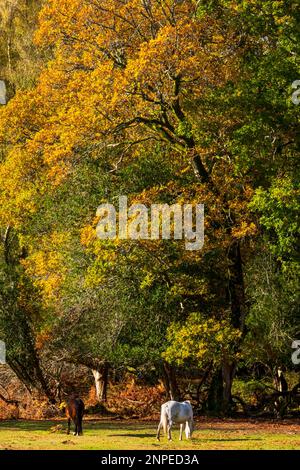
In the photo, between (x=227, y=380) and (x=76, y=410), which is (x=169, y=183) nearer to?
(x=227, y=380)

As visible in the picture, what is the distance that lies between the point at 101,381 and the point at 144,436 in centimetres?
1760

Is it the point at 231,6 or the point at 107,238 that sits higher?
the point at 231,6

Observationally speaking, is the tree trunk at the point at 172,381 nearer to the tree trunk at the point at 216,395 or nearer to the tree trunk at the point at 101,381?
the tree trunk at the point at 216,395

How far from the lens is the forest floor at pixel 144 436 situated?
24359mm

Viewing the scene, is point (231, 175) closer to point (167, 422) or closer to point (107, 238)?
point (107, 238)

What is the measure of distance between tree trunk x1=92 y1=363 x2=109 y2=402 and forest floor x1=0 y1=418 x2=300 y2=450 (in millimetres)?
6733

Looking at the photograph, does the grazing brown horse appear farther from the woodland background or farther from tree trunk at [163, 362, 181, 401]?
tree trunk at [163, 362, 181, 401]

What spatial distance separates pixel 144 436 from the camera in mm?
28078

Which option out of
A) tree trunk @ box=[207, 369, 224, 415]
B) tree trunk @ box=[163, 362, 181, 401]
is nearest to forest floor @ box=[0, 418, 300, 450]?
tree trunk @ box=[207, 369, 224, 415]

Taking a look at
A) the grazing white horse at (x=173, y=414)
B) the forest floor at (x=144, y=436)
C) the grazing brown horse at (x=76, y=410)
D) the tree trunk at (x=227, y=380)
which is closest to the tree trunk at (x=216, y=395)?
the tree trunk at (x=227, y=380)

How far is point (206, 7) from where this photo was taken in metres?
34.1

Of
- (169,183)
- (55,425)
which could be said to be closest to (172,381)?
(55,425)

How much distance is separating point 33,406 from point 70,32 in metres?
15.2
